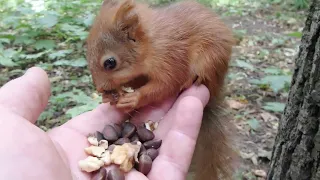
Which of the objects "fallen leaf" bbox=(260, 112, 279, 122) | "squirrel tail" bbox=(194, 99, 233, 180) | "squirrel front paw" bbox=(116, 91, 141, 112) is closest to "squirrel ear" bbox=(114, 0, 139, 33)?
"squirrel front paw" bbox=(116, 91, 141, 112)

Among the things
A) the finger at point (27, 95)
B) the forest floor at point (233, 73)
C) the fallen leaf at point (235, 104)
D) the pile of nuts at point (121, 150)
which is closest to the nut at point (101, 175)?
the pile of nuts at point (121, 150)

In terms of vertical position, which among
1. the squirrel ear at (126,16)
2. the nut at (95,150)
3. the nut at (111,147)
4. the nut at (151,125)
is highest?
the squirrel ear at (126,16)

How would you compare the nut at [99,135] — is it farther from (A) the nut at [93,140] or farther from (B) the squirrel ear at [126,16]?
(B) the squirrel ear at [126,16]

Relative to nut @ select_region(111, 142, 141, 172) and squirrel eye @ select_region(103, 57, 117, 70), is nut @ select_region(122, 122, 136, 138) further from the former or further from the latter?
squirrel eye @ select_region(103, 57, 117, 70)

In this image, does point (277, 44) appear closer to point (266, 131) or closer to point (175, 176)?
point (266, 131)

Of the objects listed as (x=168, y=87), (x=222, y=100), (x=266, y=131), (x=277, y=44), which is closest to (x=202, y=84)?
(x=168, y=87)

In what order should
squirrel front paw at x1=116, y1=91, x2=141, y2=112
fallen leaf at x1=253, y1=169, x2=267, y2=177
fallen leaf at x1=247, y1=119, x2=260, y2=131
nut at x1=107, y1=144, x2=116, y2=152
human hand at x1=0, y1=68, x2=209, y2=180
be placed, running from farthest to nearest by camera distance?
1. fallen leaf at x1=247, y1=119, x2=260, y2=131
2. fallen leaf at x1=253, y1=169, x2=267, y2=177
3. squirrel front paw at x1=116, y1=91, x2=141, y2=112
4. nut at x1=107, y1=144, x2=116, y2=152
5. human hand at x1=0, y1=68, x2=209, y2=180

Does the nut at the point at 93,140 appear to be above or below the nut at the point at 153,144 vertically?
below
